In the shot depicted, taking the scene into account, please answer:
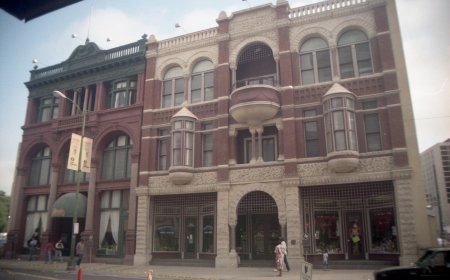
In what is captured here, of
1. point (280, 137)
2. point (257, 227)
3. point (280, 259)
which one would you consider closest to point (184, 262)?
point (257, 227)

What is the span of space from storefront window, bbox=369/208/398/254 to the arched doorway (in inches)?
219

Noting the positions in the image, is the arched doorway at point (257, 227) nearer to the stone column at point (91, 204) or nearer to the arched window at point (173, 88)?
the arched window at point (173, 88)

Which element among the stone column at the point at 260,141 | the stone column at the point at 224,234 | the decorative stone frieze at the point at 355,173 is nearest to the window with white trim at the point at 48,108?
the stone column at the point at 224,234

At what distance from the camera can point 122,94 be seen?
29312 mm

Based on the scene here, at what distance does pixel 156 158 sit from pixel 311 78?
12215 mm

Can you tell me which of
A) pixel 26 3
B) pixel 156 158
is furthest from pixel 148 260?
pixel 26 3

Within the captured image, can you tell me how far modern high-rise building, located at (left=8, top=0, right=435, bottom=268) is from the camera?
2028 centimetres

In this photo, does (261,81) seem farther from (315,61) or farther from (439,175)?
(439,175)

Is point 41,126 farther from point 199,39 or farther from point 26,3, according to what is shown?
point 26,3

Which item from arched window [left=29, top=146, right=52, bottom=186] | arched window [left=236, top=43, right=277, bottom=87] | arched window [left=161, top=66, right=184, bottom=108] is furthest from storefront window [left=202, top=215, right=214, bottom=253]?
arched window [left=29, top=146, right=52, bottom=186]

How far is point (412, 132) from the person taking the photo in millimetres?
19734

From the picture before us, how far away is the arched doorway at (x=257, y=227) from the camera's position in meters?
22.6

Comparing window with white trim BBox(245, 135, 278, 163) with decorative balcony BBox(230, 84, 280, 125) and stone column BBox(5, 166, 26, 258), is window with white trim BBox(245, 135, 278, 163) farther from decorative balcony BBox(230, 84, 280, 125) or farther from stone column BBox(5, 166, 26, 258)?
stone column BBox(5, 166, 26, 258)

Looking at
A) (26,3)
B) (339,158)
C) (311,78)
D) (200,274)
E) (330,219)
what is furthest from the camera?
(311,78)
